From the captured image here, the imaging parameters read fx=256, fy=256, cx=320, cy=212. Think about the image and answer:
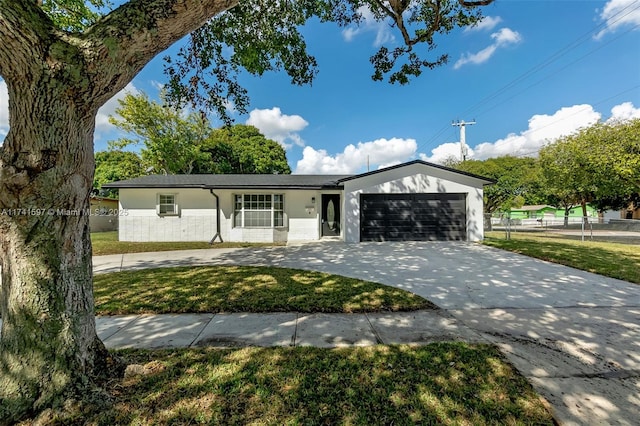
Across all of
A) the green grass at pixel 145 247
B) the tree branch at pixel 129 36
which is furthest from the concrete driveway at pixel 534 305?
the tree branch at pixel 129 36

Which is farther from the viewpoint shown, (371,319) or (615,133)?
(615,133)

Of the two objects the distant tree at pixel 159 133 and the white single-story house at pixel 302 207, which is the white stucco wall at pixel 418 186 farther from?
the distant tree at pixel 159 133

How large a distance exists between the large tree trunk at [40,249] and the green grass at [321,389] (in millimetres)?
359

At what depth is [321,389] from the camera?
7.27ft

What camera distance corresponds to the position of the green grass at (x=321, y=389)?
1919 mm

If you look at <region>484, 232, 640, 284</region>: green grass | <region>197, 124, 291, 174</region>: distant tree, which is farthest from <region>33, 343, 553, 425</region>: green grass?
<region>197, 124, 291, 174</region>: distant tree

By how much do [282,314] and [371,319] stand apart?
1.32m

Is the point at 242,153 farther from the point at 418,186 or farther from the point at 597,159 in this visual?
the point at 597,159

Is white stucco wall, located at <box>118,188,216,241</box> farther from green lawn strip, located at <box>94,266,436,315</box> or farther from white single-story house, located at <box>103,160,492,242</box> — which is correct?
green lawn strip, located at <box>94,266,436,315</box>

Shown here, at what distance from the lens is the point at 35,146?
6.07 ft

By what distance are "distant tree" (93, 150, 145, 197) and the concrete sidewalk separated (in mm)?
22730

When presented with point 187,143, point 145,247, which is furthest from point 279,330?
point 187,143

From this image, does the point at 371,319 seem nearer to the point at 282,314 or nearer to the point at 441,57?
the point at 282,314

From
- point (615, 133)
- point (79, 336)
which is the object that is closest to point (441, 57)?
point (79, 336)
